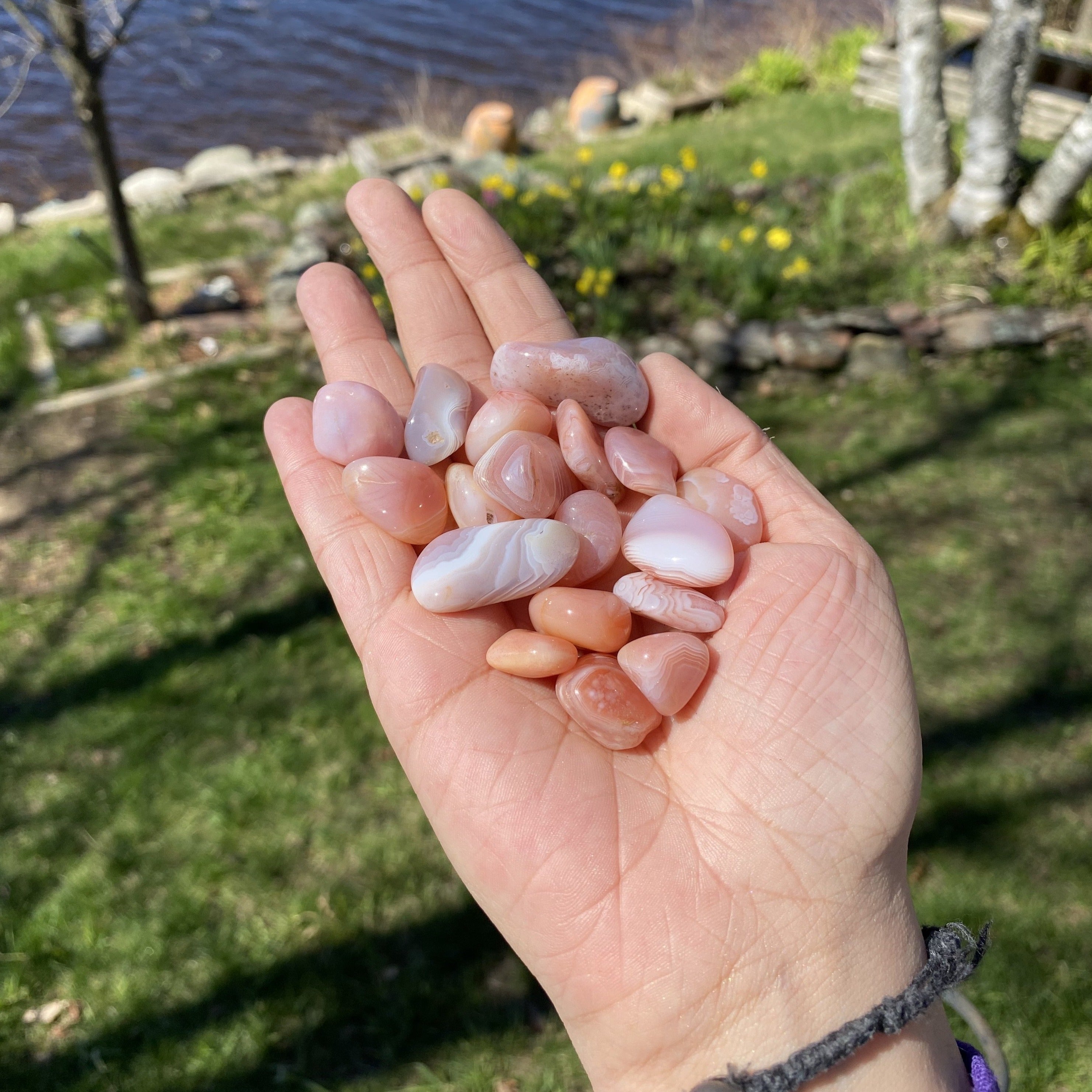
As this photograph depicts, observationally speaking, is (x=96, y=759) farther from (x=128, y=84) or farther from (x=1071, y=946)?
(x=128, y=84)

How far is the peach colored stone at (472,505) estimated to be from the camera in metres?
1.64

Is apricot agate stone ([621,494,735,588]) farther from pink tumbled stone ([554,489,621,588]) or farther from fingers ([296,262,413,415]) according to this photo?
fingers ([296,262,413,415])

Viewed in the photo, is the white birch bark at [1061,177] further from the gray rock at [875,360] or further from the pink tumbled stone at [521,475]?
the pink tumbled stone at [521,475]

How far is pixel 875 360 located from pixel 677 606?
232 cm

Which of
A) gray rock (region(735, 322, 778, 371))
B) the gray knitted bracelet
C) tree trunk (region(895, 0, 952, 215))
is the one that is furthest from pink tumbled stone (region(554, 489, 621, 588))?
tree trunk (region(895, 0, 952, 215))

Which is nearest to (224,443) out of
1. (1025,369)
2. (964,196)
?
(1025,369)

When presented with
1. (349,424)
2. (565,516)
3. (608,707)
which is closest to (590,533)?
(565,516)

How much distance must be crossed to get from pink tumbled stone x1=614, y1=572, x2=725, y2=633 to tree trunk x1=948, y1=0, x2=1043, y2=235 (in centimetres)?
322

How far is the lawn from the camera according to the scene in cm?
190

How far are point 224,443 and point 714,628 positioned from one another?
2347 millimetres

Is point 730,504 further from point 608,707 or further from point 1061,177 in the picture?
point 1061,177

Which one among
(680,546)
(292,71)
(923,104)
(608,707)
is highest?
(923,104)

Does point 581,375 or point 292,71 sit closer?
point 581,375

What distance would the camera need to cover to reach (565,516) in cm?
165
